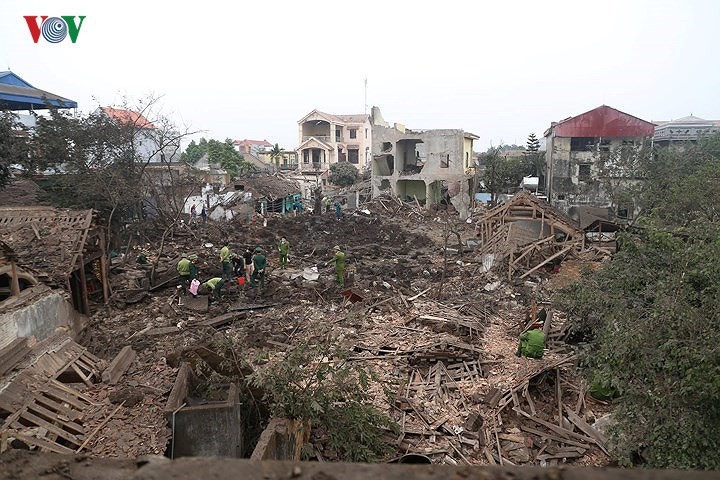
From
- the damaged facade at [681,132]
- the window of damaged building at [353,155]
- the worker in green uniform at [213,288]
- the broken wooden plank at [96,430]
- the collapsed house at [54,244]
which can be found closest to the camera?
the broken wooden plank at [96,430]

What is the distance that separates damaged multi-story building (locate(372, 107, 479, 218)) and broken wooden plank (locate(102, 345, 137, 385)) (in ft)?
89.3

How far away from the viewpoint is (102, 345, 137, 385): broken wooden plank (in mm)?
8352

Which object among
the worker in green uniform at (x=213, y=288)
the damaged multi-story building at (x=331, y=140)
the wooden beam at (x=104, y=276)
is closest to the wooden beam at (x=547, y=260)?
the worker in green uniform at (x=213, y=288)

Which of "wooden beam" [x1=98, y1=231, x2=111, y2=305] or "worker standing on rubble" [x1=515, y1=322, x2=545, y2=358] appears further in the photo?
"wooden beam" [x1=98, y1=231, x2=111, y2=305]

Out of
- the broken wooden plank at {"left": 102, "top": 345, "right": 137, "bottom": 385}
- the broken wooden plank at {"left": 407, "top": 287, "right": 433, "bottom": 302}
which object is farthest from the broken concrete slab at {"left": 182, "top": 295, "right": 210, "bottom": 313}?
the broken wooden plank at {"left": 407, "top": 287, "right": 433, "bottom": 302}

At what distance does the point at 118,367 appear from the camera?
874 centimetres

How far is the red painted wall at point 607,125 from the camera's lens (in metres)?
32.0

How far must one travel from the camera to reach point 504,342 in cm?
1141

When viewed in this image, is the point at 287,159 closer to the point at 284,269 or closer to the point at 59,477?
the point at 284,269

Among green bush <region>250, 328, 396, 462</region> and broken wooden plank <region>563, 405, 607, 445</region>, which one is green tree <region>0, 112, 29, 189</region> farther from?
broken wooden plank <region>563, 405, 607, 445</region>

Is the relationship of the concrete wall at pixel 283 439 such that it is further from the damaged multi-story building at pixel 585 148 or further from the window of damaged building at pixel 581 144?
the window of damaged building at pixel 581 144

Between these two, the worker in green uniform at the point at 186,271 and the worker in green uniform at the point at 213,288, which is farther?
the worker in green uniform at the point at 186,271

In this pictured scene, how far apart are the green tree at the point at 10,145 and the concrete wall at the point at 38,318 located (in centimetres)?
1052

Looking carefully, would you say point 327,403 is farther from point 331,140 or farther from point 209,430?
point 331,140
